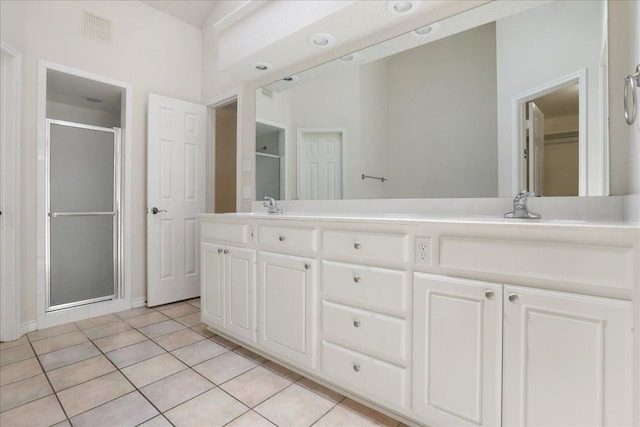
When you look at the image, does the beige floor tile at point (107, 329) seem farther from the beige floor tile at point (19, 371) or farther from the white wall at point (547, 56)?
the white wall at point (547, 56)

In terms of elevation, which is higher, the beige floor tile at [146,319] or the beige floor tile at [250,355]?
the beige floor tile at [250,355]

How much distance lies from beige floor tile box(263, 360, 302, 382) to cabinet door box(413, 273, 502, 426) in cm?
76

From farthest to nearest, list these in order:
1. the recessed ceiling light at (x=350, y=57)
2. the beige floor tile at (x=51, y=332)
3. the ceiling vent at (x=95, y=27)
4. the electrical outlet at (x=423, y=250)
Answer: the ceiling vent at (x=95, y=27) → the beige floor tile at (x=51, y=332) → the recessed ceiling light at (x=350, y=57) → the electrical outlet at (x=423, y=250)

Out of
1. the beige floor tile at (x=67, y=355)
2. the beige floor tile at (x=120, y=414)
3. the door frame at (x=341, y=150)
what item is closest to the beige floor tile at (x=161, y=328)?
the beige floor tile at (x=67, y=355)

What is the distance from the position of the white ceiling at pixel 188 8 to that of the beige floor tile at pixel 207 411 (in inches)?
140

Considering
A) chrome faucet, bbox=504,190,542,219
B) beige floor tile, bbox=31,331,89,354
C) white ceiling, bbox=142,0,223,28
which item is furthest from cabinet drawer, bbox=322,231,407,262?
white ceiling, bbox=142,0,223,28

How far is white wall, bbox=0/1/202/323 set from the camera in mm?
2402

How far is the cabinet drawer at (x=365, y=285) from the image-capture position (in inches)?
51.6

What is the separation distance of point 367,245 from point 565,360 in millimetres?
770

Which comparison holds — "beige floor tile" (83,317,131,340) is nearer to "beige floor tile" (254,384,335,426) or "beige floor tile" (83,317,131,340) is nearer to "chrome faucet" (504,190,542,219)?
"beige floor tile" (254,384,335,426)

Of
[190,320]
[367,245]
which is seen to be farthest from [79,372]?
[367,245]

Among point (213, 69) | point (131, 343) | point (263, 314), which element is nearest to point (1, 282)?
point (131, 343)

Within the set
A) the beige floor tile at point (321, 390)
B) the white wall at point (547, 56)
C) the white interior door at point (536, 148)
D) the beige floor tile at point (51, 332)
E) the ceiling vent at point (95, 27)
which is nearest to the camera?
the white wall at point (547, 56)

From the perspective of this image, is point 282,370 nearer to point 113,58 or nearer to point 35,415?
point 35,415
